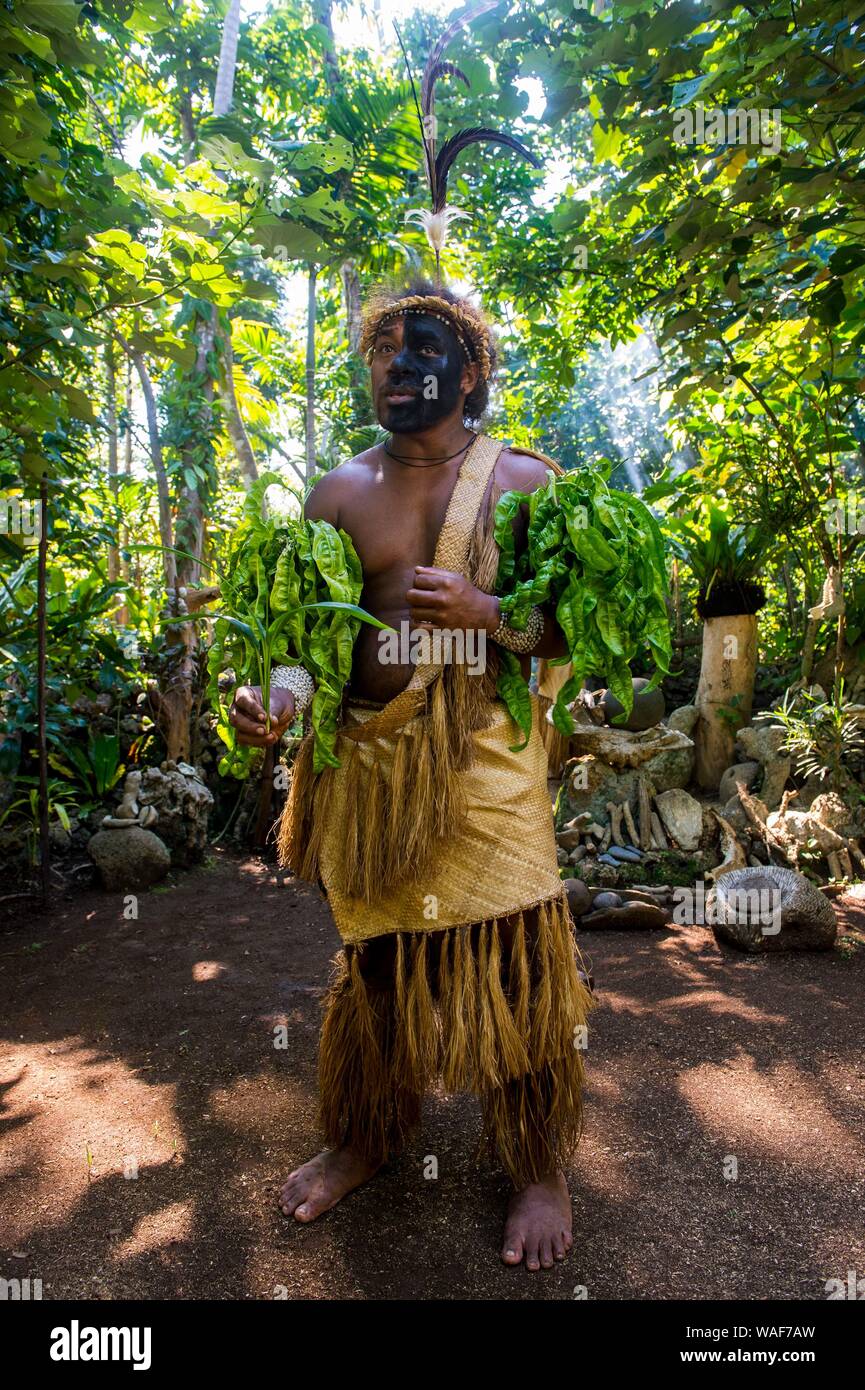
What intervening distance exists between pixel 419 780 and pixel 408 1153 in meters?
0.95

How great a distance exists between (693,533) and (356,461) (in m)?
4.04

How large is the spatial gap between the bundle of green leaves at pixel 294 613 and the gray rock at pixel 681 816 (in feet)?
11.3

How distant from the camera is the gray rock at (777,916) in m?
3.42

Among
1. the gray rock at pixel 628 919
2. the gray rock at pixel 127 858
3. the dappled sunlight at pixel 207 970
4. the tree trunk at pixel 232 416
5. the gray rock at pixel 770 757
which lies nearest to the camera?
the dappled sunlight at pixel 207 970

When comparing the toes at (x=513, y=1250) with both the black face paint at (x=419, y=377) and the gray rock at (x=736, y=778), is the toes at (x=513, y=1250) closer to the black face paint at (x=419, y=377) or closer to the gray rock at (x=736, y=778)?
the black face paint at (x=419, y=377)

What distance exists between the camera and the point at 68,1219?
170 centimetres

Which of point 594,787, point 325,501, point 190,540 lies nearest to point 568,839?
point 594,787

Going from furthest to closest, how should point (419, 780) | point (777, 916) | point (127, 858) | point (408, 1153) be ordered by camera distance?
point (127, 858) < point (777, 916) < point (408, 1153) < point (419, 780)

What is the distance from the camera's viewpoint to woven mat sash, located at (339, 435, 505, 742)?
1740 mm

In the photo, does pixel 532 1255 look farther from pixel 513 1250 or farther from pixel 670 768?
pixel 670 768

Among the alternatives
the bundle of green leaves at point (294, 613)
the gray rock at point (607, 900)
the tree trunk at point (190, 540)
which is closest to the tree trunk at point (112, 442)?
the tree trunk at point (190, 540)

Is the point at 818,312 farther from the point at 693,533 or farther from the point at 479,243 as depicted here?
the point at 479,243

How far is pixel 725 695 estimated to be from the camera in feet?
17.7

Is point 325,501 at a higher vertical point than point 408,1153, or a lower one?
higher
